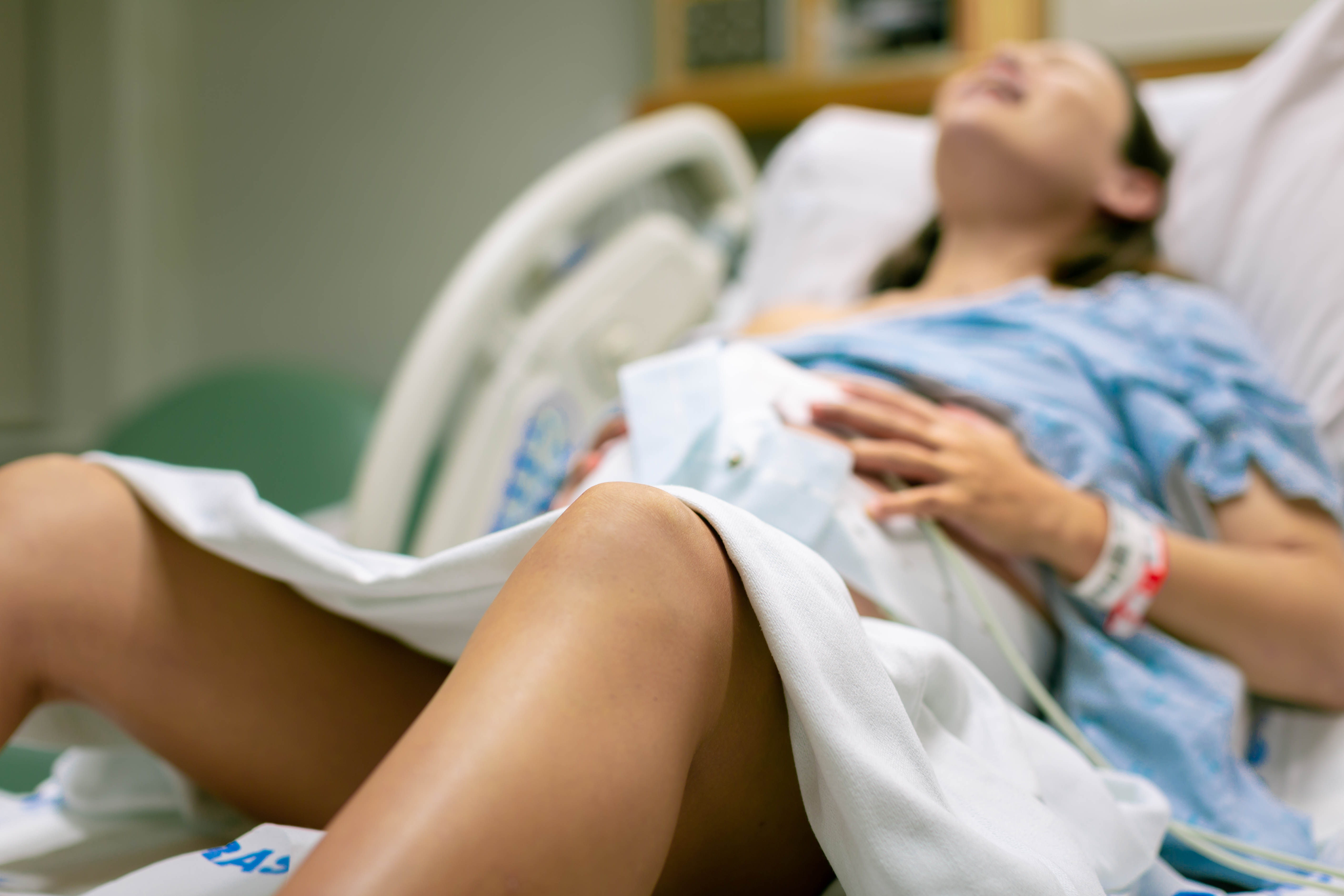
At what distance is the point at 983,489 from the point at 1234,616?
213 millimetres

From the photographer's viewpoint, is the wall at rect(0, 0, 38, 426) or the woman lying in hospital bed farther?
the wall at rect(0, 0, 38, 426)

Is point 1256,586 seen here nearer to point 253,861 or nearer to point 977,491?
point 977,491

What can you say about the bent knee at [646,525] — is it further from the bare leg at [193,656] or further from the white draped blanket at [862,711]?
the bare leg at [193,656]

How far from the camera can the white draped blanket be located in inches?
15.9

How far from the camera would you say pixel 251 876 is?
1.44 feet

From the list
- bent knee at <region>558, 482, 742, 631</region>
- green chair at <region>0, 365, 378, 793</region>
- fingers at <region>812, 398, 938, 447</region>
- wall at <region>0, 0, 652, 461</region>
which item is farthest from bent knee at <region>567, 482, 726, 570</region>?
wall at <region>0, 0, 652, 461</region>

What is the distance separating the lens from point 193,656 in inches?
23.6

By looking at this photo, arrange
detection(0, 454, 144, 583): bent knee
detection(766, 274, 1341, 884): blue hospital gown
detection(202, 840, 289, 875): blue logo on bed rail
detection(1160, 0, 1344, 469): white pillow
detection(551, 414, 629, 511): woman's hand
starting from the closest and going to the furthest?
detection(202, 840, 289, 875): blue logo on bed rail < detection(0, 454, 144, 583): bent knee < detection(766, 274, 1341, 884): blue hospital gown < detection(551, 414, 629, 511): woman's hand < detection(1160, 0, 1344, 469): white pillow

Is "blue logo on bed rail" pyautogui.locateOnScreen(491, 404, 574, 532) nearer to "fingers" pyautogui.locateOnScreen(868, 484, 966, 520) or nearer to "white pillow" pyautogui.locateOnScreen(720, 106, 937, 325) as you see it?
"white pillow" pyautogui.locateOnScreen(720, 106, 937, 325)

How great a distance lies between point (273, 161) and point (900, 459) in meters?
1.90

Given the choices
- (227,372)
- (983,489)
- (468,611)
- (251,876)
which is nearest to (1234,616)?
(983,489)

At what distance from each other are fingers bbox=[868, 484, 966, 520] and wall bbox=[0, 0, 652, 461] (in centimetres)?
138

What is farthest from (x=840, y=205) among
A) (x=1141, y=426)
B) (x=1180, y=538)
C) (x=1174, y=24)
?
(x=1180, y=538)

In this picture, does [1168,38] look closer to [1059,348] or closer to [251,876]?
[1059,348]
